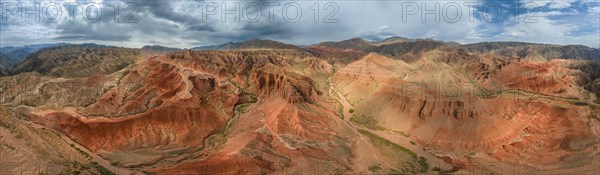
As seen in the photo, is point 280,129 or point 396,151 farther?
point 280,129

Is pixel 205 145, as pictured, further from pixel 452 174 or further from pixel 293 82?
pixel 452 174

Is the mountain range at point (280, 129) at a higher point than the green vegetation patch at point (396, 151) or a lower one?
higher

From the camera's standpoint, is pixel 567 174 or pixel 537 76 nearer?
pixel 567 174

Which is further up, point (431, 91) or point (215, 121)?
point (431, 91)

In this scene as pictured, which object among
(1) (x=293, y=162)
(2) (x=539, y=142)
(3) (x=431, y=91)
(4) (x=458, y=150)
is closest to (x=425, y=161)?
(4) (x=458, y=150)

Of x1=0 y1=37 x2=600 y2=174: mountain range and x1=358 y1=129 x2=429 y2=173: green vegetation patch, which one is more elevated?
x1=0 y1=37 x2=600 y2=174: mountain range

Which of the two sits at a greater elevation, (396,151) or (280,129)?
(280,129)

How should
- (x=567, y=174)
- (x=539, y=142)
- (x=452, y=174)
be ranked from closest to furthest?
(x=567, y=174) < (x=452, y=174) < (x=539, y=142)

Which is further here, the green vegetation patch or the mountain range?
the green vegetation patch

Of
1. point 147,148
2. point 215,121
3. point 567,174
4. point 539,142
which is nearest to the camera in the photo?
point 567,174

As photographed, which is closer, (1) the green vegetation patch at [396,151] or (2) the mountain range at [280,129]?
(2) the mountain range at [280,129]

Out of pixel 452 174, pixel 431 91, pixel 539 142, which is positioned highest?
pixel 431 91
